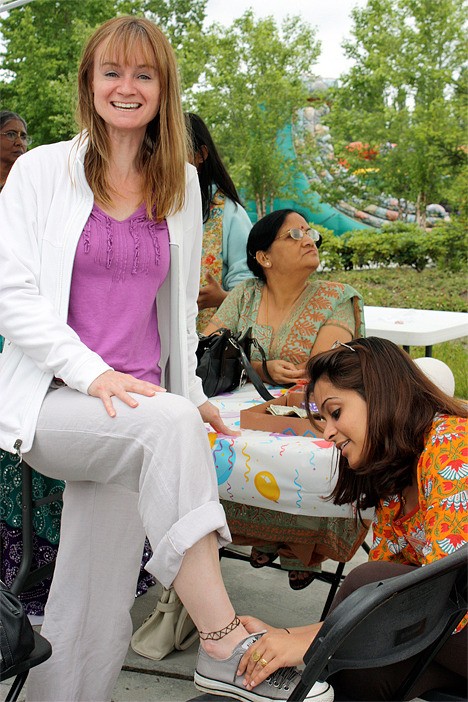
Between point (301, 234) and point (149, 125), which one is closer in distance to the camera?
point (149, 125)

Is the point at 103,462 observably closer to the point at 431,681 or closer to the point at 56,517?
the point at 431,681

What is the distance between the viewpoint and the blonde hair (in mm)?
2109

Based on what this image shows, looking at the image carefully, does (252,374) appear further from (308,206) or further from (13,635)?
(308,206)

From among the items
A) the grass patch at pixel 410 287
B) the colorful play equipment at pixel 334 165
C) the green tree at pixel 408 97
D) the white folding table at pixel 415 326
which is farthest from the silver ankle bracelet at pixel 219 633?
the colorful play equipment at pixel 334 165

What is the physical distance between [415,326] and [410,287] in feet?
19.8

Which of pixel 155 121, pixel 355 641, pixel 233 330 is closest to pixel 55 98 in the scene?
pixel 233 330

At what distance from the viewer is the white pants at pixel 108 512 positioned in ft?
5.77

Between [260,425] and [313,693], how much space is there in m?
0.94

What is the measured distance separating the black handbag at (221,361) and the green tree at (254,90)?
7.47 metres

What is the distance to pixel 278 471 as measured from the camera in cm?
224

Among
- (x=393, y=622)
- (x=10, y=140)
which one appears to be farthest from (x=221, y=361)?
(x=10, y=140)

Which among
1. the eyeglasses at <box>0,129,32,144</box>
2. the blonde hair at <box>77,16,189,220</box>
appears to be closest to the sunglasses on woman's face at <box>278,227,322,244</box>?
the blonde hair at <box>77,16,189,220</box>

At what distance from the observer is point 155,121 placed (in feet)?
7.47

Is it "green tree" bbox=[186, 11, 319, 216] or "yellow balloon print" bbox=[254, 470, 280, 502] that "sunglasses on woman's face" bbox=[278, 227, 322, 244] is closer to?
"yellow balloon print" bbox=[254, 470, 280, 502]
